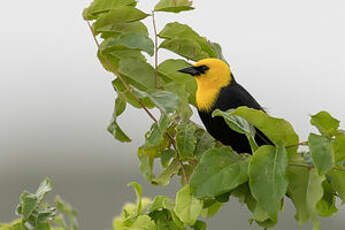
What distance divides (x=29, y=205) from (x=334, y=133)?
662 mm

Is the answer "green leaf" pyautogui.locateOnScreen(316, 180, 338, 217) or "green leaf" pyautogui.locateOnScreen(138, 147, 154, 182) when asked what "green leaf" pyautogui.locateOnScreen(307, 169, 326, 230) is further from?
"green leaf" pyautogui.locateOnScreen(138, 147, 154, 182)

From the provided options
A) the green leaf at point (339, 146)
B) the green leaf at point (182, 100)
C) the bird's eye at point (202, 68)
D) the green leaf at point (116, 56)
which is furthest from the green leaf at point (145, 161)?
the bird's eye at point (202, 68)

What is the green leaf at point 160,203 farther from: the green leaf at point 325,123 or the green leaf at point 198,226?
the green leaf at point 325,123

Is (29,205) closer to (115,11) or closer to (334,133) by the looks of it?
(115,11)

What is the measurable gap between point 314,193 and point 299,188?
6cm

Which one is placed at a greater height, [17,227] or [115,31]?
[115,31]

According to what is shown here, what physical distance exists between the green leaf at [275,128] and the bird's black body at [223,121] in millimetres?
1020

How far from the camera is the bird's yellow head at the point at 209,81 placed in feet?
8.50

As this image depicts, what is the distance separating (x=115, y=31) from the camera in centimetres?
155

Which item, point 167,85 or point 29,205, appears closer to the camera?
point 29,205

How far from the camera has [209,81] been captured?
2.64 meters

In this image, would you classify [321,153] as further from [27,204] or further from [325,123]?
[27,204]

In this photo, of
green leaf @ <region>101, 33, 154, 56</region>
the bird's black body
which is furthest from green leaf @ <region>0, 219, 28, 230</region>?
the bird's black body

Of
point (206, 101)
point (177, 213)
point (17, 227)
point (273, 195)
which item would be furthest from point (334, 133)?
point (206, 101)
